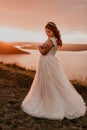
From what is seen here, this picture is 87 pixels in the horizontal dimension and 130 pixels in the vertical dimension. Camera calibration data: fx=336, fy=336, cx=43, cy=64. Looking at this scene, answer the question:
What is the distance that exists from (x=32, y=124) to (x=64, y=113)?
3.26 ft

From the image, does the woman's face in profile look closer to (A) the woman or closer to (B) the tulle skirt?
(A) the woman

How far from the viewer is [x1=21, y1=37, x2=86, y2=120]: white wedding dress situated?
30.1 feet

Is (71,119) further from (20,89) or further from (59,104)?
(20,89)

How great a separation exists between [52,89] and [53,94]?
14 centimetres

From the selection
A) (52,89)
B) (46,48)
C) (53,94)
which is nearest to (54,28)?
(46,48)

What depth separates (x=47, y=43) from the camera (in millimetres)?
9086

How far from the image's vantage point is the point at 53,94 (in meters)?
9.25

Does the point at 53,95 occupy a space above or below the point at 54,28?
below

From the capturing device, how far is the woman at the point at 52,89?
359 inches

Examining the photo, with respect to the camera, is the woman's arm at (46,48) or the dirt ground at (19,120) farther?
the woman's arm at (46,48)

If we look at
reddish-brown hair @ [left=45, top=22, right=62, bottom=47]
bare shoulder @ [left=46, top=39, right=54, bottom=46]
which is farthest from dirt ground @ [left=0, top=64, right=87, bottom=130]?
reddish-brown hair @ [left=45, top=22, right=62, bottom=47]

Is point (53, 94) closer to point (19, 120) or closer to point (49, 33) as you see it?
point (19, 120)

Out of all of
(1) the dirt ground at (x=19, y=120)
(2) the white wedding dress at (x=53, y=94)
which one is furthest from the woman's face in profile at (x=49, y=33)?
(1) the dirt ground at (x=19, y=120)

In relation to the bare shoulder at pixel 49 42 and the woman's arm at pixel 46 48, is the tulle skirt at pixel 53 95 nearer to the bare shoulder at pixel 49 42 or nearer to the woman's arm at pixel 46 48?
the woman's arm at pixel 46 48
